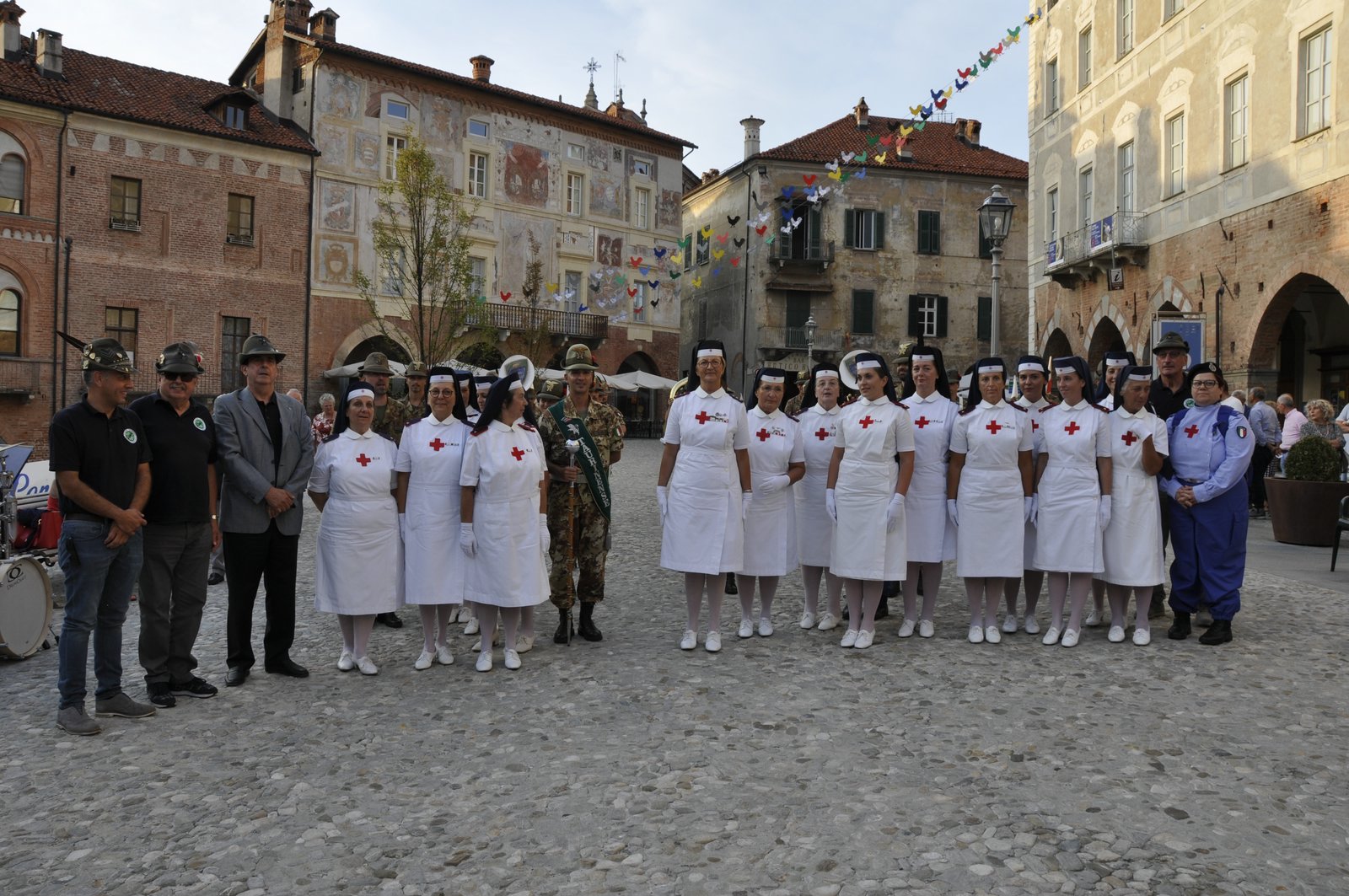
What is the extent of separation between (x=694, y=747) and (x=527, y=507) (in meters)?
2.29

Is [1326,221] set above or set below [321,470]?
above

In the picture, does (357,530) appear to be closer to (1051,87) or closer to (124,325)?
(1051,87)

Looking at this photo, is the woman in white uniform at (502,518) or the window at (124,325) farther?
the window at (124,325)

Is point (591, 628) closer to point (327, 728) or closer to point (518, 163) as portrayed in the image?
point (327, 728)

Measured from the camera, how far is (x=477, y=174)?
1510 inches

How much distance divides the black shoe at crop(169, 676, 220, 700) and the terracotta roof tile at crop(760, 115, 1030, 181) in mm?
39875

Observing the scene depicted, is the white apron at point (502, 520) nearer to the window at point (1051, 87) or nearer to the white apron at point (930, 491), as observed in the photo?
the white apron at point (930, 491)

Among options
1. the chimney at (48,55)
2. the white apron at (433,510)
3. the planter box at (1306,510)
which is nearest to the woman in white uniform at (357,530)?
the white apron at (433,510)

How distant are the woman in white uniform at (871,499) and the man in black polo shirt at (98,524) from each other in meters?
4.58

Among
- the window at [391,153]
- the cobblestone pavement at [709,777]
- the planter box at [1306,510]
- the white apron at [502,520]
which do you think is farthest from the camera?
the window at [391,153]

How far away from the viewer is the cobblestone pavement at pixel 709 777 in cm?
386

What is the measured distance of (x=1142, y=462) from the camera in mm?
7715

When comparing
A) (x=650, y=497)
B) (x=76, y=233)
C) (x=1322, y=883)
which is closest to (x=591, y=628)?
(x=1322, y=883)

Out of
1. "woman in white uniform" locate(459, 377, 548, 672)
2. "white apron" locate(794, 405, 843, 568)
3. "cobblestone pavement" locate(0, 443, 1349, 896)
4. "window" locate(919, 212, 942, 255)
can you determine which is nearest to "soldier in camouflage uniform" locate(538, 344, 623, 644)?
"cobblestone pavement" locate(0, 443, 1349, 896)
